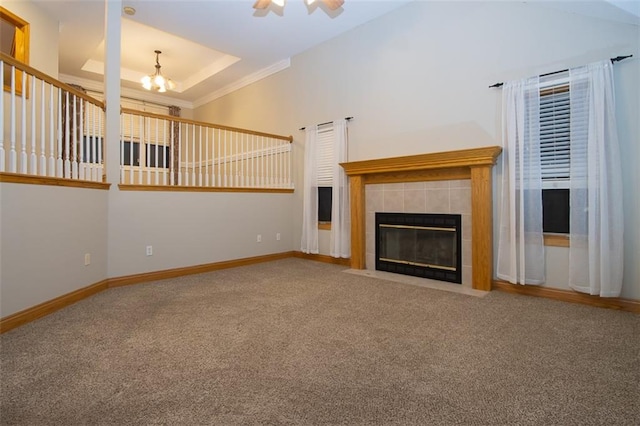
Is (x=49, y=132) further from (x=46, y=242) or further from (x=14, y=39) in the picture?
(x=14, y=39)

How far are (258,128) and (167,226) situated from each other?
3.13m

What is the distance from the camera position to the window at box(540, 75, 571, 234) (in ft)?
9.77

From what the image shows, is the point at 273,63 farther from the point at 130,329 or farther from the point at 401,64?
the point at 130,329

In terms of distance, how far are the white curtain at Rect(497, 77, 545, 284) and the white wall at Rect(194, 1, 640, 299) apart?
0.15 metres

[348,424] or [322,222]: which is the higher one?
[322,222]

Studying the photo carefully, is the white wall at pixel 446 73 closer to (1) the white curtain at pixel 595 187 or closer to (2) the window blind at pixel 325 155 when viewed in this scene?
(1) the white curtain at pixel 595 187

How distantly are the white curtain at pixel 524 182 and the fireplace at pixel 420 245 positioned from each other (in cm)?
59

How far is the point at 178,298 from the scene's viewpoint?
3107mm

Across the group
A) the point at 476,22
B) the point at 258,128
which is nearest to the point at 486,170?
the point at 476,22

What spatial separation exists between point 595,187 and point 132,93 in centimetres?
880

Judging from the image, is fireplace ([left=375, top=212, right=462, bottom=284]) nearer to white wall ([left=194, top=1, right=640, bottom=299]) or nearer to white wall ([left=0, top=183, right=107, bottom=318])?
white wall ([left=194, top=1, right=640, bottom=299])

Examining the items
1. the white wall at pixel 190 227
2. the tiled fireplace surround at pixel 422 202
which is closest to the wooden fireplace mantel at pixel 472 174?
the tiled fireplace surround at pixel 422 202

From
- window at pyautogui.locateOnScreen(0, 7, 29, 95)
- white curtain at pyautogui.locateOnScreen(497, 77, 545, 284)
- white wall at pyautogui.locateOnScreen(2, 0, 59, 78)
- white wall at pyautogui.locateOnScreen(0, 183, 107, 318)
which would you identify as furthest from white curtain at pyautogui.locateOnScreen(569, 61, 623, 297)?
white wall at pyautogui.locateOnScreen(2, 0, 59, 78)

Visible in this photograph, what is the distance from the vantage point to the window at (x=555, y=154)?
2979 mm
